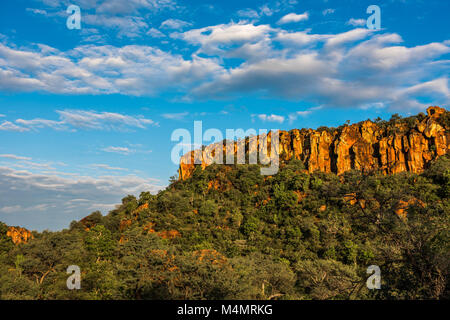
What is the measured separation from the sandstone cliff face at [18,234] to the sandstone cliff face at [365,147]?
3675 cm

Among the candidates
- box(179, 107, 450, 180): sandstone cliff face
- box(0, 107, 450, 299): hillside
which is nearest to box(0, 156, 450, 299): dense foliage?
box(0, 107, 450, 299): hillside

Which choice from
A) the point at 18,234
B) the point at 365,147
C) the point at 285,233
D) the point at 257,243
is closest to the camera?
the point at 257,243

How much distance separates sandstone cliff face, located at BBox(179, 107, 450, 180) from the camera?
65.5 metres

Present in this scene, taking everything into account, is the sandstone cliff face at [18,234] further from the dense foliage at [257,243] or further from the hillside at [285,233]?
the dense foliage at [257,243]

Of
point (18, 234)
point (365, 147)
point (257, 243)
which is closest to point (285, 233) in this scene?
point (257, 243)

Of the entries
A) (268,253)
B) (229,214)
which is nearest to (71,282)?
(268,253)

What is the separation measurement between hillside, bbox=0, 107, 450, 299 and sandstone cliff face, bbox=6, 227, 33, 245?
0.33 m

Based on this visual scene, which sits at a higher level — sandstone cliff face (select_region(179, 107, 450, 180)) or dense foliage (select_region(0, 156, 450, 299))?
sandstone cliff face (select_region(179, 107, 450, 180))

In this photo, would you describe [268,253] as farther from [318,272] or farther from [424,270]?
[424,270]

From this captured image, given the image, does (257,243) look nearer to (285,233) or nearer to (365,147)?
(285,233)

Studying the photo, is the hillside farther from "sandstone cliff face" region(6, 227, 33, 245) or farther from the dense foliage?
"sandstone cliff face" region(6, 227, 33, 245)

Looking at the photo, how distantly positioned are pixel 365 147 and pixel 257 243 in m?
40.7

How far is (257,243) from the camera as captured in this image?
49.2 meters
